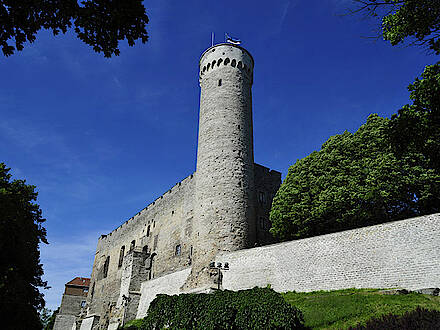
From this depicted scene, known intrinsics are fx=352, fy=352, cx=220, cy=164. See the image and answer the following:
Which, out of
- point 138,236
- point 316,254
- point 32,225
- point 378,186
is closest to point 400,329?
point 316,254

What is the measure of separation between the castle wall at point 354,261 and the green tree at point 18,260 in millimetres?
10206

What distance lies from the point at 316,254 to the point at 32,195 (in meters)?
16.5

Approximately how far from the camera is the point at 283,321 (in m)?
10.4

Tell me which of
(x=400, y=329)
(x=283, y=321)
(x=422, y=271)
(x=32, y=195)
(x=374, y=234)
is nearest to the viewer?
(x=400, y=329)

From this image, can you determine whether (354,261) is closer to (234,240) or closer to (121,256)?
(234,240)

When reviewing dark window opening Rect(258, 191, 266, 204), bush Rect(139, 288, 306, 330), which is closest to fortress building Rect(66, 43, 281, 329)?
dark window opening Rect(258, 191, 266, 204)

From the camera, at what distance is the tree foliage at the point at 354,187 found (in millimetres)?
17688

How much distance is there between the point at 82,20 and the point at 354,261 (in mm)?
13662

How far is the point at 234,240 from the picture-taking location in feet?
67.7

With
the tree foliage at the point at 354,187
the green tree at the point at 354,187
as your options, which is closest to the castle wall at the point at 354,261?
the tree foliage at the point at 354,187

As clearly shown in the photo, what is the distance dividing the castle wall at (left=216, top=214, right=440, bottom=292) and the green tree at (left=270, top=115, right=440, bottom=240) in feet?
11.9

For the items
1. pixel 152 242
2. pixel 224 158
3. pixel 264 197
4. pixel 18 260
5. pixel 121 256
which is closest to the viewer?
pixel 18 260

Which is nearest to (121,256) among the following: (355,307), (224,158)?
(224,158)

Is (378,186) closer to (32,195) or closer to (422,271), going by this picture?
(422,271)
